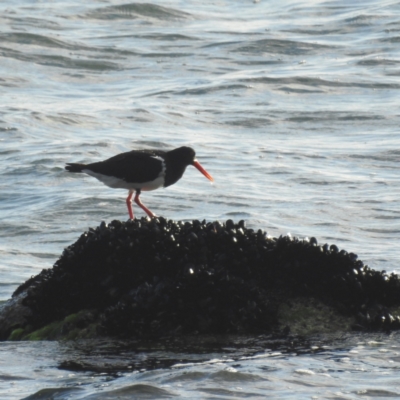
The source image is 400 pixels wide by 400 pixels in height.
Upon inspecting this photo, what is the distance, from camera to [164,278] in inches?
250

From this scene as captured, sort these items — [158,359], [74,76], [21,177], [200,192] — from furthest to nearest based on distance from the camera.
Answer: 1. [74,76]
2. [21,177]
3. [200,192]
4. [158,359]

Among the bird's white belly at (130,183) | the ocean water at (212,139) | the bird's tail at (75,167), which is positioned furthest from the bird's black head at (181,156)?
the ocean water at (212,139)

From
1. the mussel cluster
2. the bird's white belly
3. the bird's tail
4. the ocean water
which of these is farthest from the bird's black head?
the mussel cluster

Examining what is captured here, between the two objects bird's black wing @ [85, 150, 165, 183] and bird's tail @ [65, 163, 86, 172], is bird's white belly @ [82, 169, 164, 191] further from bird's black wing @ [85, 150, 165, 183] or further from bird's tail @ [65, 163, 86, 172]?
bird's tail @ [65, 163, 86, 172]

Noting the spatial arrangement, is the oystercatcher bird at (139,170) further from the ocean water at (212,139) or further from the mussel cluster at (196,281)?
the mussel cluster at (196,281)

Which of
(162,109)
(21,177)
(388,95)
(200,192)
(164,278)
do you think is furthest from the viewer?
(388,95)

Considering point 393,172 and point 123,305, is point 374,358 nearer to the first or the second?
point 123,305

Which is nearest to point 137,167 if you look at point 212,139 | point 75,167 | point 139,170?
point 139,170

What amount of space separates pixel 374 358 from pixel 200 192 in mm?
8327

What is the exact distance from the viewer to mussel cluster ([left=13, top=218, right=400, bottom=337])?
244 inches

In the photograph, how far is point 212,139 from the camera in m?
17.2

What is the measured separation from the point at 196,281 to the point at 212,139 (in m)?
11.0

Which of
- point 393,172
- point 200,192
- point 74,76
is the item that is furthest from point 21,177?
point 74,76

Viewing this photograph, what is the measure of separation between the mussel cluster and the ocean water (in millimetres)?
233
